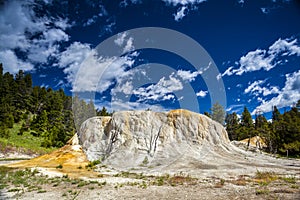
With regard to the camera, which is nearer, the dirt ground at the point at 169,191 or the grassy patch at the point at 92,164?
the dirt ground at the point at 169,191

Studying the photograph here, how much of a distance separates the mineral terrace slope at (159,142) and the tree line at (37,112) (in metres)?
28.2

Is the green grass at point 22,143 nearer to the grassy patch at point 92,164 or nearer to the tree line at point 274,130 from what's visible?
the grassy patch at point 92,164

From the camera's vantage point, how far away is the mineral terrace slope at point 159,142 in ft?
81.7

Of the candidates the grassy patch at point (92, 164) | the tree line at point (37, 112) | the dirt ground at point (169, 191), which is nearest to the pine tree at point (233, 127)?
the tree line at point (37, 112)

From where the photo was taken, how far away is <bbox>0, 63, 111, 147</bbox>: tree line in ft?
181

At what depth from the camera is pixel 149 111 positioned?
103ft

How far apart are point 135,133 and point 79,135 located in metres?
9.43

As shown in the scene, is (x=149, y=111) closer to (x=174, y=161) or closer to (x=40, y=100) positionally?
(x=174, y=161)

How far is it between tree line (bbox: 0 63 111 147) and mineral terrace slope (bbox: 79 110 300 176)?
28.2 metres

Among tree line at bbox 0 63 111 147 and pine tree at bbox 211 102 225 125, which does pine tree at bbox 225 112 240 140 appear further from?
tree line at bbox 0 63 111 147

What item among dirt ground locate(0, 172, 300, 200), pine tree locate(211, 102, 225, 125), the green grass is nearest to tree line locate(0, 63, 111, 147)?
the green grass

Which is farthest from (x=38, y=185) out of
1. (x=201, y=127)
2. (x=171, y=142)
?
(x=201, y=127)

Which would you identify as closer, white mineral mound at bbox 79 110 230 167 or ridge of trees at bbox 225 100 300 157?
white mineral mound at bbox 79 110 230 167

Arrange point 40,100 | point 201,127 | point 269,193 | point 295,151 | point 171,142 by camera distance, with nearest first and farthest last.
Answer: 1. point 269,193
2. point 171,142
3. point 201,127
4. point 295,151
5. point 40,100
